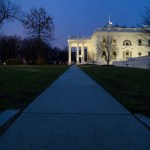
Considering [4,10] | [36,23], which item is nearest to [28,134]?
[4,10]

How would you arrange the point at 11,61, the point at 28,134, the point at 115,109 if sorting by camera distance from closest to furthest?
the point at 28,134 → the point at 115,109 → the point at 11,61

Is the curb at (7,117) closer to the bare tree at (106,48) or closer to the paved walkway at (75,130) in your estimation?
the paved walkway at (75,130)

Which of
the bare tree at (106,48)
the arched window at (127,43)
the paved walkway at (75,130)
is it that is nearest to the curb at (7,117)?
the paved walkway at (75,130)

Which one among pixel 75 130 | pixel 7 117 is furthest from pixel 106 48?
pixel 75 130

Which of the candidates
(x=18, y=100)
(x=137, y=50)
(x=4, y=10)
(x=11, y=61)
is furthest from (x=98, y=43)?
(x=18, y=100)

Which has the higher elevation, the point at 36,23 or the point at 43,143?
the point at 36,23

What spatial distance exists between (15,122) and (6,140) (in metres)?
1.59

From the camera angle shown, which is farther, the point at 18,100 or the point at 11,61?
the point at 11,61

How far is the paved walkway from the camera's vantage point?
244 inches

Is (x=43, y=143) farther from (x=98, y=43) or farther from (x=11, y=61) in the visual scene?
(x=98, y=43)

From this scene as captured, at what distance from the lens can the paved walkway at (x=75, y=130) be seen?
6.21 meters

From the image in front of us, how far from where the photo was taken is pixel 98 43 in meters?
118

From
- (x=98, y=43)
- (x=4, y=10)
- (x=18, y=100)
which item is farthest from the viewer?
(x=98, y=43)

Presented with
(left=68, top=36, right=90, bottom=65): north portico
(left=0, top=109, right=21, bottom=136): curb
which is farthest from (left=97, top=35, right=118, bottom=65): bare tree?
(left=0, top=109, right=21, bottom=136): curb
